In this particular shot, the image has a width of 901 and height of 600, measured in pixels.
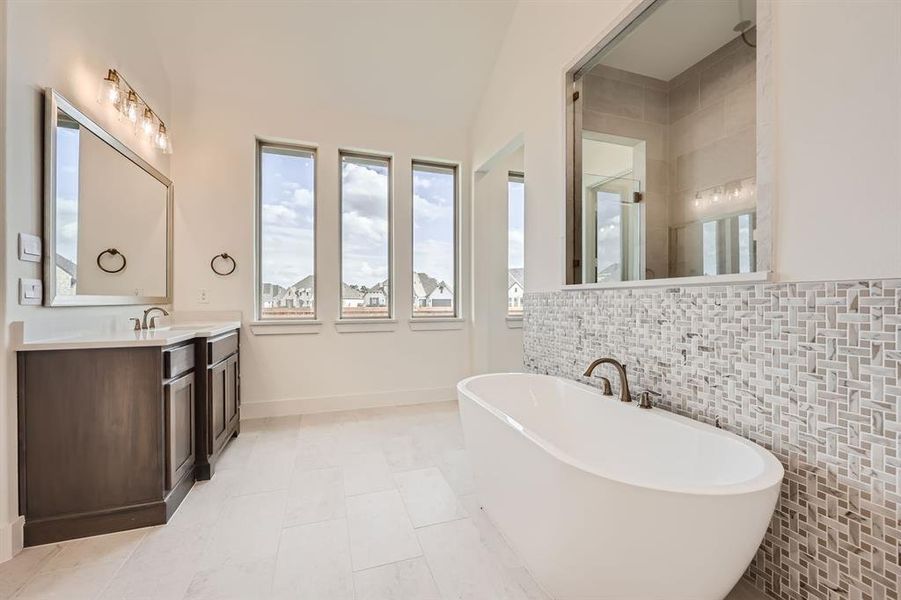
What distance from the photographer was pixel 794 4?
1216 millimetres

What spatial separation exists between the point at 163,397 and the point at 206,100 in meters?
2.64

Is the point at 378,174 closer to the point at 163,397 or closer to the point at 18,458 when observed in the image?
the point at 163,397

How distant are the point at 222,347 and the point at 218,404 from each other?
372 mm

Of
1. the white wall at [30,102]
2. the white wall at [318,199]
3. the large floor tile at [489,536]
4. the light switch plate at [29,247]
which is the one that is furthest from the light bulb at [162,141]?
the large floor tile at [489,536]

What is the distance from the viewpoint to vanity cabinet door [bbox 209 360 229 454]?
228 centimetres

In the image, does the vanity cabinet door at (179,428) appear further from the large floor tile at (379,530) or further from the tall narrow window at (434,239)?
the tall narrow window at (434,239)

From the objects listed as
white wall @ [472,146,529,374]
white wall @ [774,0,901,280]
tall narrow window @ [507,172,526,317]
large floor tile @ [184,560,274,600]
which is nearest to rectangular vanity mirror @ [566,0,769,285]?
white wall @ [774,0,901,280]

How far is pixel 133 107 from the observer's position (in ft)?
7.93

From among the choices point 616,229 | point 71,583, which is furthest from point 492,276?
point 71,583

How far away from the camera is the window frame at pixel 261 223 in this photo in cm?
338

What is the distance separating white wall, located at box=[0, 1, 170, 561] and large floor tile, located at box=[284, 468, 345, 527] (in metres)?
1.06

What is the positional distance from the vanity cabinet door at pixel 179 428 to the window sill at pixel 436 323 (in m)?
1.99

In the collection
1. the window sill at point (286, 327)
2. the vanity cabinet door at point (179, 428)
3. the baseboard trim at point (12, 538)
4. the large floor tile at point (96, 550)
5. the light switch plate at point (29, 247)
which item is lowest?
the large floor tile at point (96, 550)

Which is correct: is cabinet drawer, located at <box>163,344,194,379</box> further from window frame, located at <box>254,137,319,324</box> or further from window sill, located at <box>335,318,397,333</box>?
window sill, located at <box>335,318,397,333</box>
